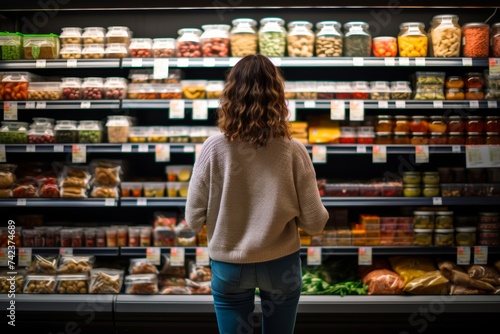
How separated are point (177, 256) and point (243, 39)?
180 cm

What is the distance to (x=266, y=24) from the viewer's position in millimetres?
3824

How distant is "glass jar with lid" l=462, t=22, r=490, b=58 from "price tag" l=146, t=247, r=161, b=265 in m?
2.90

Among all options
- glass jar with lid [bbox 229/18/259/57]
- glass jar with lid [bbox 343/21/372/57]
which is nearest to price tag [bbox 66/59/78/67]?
glass jar with lid [bbox 229/18/259/57]

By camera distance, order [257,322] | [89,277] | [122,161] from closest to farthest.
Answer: [257,322], [89,277], [122,161]

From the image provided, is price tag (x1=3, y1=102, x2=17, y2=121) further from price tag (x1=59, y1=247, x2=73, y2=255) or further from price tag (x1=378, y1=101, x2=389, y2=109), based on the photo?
price tag (x1=378, y1=101, x2=389, y2=109)

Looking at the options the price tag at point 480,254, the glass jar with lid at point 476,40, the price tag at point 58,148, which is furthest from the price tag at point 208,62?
the price tag at point 480,254

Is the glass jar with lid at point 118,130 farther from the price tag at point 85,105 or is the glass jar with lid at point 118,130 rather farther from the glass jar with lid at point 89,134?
the price tag at point 85,105

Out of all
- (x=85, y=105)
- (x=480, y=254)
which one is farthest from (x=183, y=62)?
(x=480, y=254)

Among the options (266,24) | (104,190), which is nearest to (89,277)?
(104,190)

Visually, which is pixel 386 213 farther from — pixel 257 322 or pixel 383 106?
pixel 257 322

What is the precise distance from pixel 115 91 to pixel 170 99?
46 centimetres

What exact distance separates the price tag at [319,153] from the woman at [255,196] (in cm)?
169

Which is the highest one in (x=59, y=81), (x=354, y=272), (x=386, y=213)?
(x=59, y=81)

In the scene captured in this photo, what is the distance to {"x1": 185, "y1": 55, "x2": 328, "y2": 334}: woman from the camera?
1.98 m
